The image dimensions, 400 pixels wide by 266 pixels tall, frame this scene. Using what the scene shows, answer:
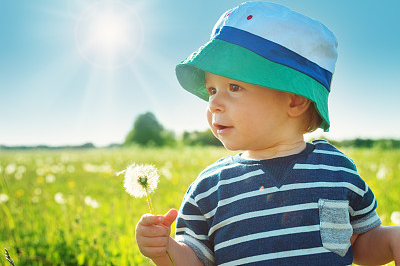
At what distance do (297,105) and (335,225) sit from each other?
60cm

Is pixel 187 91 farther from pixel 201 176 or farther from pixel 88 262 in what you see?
pixel 88 262

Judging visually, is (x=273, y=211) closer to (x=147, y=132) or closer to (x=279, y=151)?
(x=279, y=151)

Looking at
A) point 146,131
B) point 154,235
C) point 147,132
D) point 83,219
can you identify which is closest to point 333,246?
point 154,235

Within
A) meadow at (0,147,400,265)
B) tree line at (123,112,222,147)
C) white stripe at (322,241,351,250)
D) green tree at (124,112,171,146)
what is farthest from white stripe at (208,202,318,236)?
green tree at (124,112,171,146)

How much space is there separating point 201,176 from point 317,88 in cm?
75

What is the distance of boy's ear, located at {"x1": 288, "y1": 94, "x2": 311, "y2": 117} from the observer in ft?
5.96

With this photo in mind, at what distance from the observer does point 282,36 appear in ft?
5.81

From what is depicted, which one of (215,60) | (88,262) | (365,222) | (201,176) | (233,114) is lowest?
(88,262)

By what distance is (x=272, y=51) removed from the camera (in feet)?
5.74

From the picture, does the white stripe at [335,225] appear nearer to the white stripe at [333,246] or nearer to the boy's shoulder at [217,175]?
the white stripe at [333,246]

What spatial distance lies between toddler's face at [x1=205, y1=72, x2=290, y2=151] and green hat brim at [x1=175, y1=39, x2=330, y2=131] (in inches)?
2.8

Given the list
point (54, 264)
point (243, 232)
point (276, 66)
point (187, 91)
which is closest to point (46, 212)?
point (54, 264)

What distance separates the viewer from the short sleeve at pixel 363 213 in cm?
185

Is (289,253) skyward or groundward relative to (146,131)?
groundward
